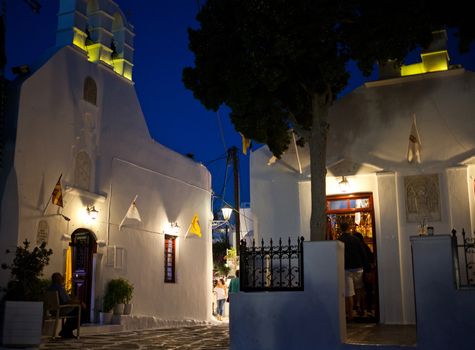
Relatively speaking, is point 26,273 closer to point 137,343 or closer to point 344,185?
point 137,343

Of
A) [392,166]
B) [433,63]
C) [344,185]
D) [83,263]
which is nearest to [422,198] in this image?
[392,166]

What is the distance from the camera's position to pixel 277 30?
927 cm

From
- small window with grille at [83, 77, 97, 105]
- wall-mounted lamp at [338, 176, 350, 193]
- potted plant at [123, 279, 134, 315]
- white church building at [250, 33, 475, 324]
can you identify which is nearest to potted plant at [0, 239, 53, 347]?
potted plant at [123, 279, 134, 315]

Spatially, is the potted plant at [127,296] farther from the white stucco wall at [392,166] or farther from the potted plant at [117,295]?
the white stucco wall at [392,166]

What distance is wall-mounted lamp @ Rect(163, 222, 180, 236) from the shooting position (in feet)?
62.0

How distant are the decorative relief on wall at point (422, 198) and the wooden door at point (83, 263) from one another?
8267 mm

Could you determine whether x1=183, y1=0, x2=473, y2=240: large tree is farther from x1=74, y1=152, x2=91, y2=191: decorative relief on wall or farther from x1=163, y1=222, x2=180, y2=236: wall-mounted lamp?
x1=163, y1=222, x2=180, y2=236: wall-mounted lamp

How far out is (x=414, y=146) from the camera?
12.2 m

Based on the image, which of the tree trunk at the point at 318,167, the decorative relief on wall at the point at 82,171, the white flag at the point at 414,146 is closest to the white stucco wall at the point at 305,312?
the tree trunk at the point at 318,167

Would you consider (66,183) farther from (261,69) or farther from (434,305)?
(434,305)

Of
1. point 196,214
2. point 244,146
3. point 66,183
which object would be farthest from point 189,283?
point 244,146

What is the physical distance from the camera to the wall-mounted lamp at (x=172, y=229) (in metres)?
18.9

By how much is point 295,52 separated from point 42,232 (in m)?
7.75

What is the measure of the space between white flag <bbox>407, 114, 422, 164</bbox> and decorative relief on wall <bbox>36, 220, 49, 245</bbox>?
8.48m
